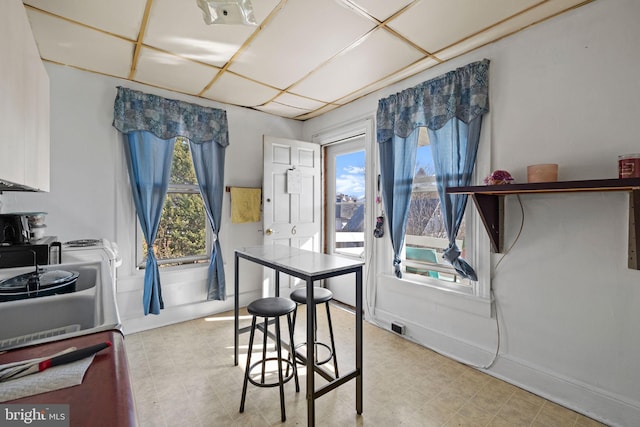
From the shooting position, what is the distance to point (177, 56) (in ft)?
7.73

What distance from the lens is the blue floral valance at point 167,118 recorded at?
9.09ft

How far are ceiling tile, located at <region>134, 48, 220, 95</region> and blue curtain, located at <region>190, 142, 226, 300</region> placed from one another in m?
0.62

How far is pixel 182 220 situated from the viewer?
326cm

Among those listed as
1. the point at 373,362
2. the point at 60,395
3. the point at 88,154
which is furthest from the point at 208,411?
the point at 88,154

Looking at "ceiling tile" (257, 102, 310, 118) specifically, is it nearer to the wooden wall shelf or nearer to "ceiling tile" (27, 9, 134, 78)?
"ceiling tile" (27, 9, 134, 78)

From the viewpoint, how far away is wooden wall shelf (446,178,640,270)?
149 centimetres

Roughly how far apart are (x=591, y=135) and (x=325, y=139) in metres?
2.63

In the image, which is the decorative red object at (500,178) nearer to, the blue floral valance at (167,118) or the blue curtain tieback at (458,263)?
the blue curtain tieback at (458,263)

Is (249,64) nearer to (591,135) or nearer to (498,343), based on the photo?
(591,135)

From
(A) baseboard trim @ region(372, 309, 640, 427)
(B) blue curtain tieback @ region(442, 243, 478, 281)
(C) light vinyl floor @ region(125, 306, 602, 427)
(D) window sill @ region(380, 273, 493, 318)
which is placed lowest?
(C) light vinyl floor @ region(125, 306, 602, 427)

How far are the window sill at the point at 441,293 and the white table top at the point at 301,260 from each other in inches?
40.6

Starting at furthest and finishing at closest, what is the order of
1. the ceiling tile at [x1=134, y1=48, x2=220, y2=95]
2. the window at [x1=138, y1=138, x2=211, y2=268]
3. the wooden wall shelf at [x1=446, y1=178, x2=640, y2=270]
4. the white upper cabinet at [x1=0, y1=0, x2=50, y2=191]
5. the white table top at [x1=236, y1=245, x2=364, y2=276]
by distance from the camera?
the window at [x1=138, y1=138, x2=211, y2=268]
the ceiling tile at [x1=134, y1=48, x2=220, y2=95]
the white table top at [x1=236, y1=245, x2=364, y2=276]
the wooden wall shelf at [x1=446, y1=178, x2=640, y2=270]
the white upper cabinet at [x1=0, y1=0, x2=50, y2=191]

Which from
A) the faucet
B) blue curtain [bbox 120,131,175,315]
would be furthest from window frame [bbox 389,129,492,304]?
blue curtain [bbox 120,131,175,315]

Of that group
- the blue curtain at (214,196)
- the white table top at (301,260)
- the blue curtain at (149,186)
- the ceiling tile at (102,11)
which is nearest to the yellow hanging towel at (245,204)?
the blue curtain at (214,196)
